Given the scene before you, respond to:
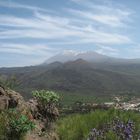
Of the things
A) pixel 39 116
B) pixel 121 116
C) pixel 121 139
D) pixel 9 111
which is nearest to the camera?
pixel 121 139

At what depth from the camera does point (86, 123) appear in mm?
13172

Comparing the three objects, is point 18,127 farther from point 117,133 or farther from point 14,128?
point 117,133

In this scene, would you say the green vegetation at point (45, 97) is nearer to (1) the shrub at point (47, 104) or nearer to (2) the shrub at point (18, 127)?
(1) the shrub at point (47, 104)

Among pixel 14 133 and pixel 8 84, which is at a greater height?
pixel 8 84

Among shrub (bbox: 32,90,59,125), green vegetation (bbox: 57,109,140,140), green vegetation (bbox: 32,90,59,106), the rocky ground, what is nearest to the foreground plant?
green vegetation (bbox: 57,109,140,140)

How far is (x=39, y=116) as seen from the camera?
47.5 ft

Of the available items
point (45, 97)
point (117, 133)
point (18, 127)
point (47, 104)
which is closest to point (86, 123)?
point (45, 97)

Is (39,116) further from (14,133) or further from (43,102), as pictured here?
(14,133)

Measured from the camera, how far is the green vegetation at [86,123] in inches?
490

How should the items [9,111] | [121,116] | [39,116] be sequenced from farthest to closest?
[39,116]
[121,116]
[9,111]

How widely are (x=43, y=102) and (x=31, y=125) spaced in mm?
3287

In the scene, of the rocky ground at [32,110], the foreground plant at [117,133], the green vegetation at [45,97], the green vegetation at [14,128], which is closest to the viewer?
the foreground plant at [117,133]

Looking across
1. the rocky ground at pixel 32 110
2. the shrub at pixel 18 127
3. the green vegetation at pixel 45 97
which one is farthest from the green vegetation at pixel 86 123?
the shrub at pixel 18 127

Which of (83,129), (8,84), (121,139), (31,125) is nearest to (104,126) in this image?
(83,129)
